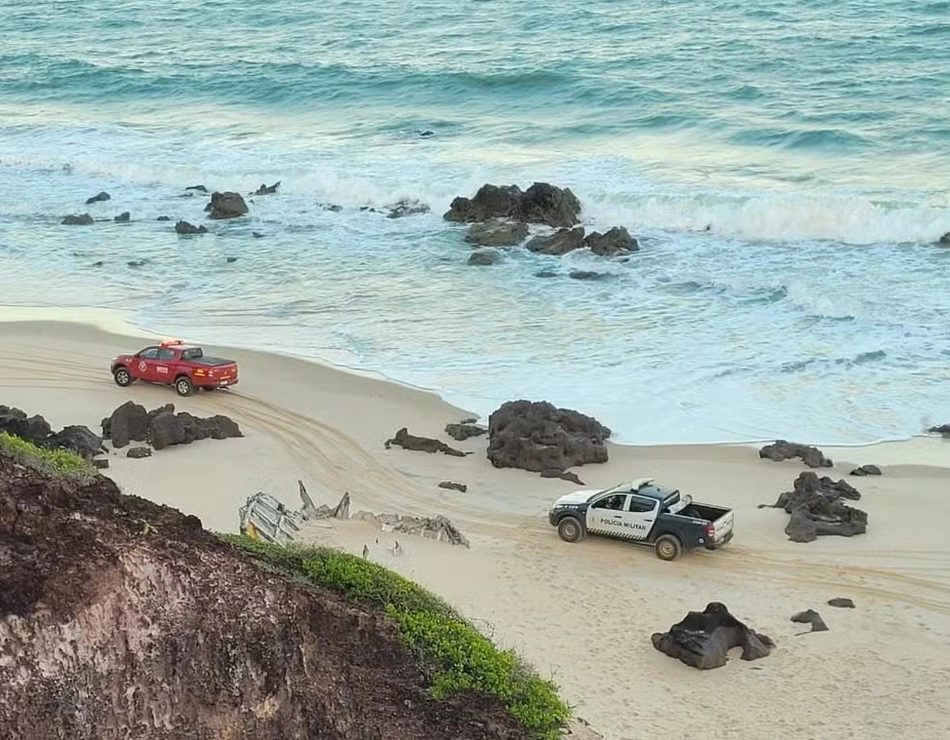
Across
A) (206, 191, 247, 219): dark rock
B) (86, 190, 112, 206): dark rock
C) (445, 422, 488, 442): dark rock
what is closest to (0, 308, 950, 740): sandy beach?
(445, 422, 488, 442): dark rock

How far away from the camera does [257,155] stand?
54.5 meters

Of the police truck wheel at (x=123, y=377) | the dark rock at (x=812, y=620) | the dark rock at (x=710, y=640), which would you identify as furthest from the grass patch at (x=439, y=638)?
the police truck wheel at (x=123, y=377)

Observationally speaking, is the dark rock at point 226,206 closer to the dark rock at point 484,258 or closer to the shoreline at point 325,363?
the dark rock at point 484,258

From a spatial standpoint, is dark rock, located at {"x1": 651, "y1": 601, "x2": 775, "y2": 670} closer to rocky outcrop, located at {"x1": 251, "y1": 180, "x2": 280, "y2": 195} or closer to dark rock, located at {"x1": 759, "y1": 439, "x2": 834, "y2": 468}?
dark rock, located at {"x1": 759, "y1": 439, "x2": 834, "y2": 468}

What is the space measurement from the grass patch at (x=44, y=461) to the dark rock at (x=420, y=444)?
428 inches

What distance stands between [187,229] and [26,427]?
67.2 feet

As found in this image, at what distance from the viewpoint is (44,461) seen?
13102mm

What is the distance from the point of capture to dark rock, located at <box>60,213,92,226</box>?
148 feet

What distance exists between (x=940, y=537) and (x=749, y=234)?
21.4 m

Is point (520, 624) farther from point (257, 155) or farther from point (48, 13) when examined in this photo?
point (48, 13)

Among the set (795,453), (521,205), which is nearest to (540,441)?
(795,453)

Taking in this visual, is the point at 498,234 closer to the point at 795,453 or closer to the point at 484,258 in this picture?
the point at 484,258

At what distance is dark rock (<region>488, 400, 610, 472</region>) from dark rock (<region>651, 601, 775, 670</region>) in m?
6.85

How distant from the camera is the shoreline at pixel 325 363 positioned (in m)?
25.4
